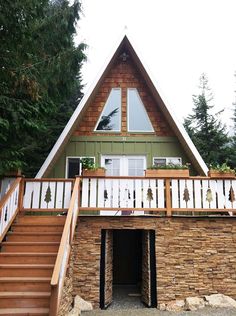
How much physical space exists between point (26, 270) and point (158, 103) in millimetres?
6866

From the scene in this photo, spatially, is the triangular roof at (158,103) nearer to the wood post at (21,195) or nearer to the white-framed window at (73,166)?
the white-framed window at (73,166)

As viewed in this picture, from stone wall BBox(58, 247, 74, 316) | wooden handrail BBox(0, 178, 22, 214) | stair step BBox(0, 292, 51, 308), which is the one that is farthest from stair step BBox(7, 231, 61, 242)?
stair step BBox(0, 292, 51, 308)

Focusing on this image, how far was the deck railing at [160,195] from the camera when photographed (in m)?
7.35

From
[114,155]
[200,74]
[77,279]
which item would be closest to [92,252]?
[77,279]

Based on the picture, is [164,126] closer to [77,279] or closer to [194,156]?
[194,156]

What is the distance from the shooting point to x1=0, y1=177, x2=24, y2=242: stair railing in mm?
6504

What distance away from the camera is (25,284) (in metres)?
5.53

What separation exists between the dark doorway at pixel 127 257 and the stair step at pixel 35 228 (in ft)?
10.3

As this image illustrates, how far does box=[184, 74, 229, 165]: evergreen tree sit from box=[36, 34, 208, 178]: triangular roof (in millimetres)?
10901

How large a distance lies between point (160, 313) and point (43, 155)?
1219 centimetres

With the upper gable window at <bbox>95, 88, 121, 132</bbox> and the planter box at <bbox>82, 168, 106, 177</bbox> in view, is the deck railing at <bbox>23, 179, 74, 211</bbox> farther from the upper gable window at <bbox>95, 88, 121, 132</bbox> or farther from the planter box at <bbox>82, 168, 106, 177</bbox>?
the upper gable window at <bbox>95, 88, 121, 132</bbox>

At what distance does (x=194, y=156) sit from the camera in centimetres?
948

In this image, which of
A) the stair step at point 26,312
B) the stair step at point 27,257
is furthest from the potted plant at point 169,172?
the stair step at point 26,312

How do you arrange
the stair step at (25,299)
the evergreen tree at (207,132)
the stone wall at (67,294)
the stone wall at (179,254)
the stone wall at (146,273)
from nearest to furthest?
the stair step at (25,299) → the stone wall at (67,294) → the stone wall at (179,254) → the stone wall at (146,273) → the evergreen tree at (207,132)
